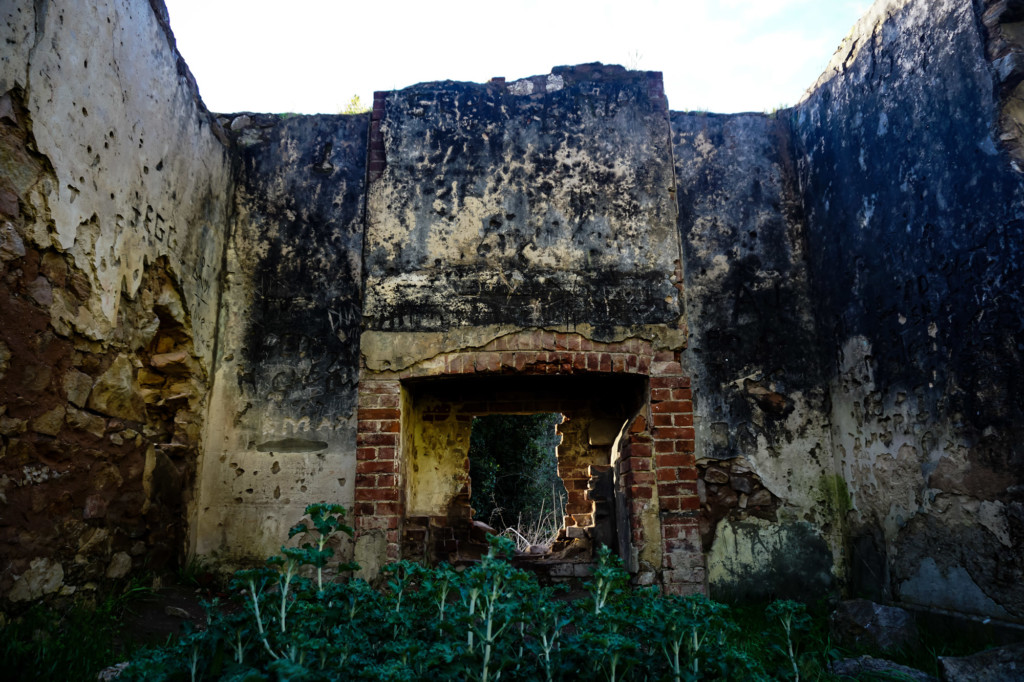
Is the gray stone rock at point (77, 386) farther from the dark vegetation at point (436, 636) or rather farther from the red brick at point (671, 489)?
the red brick at point (671, 489)

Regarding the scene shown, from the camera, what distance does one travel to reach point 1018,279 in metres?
3.21

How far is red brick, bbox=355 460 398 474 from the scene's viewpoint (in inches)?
149

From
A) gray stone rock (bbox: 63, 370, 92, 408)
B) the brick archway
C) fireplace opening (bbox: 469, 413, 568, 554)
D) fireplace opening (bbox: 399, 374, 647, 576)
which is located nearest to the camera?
gray stone rock (bbox: 63, 370, 92, 408)

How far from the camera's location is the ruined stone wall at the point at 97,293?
2.76 metres

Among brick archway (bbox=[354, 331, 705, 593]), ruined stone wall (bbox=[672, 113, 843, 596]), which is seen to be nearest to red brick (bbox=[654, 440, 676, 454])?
brick archway (bbox=[354, 331, 705, 593])

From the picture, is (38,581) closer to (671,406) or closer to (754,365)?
(671,406)

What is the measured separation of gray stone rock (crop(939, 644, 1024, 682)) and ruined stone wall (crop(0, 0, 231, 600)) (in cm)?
400

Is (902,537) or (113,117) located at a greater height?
(113,117)

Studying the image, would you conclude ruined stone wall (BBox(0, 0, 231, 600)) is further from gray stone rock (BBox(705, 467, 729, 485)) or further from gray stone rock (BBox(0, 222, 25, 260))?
gray stone rock (BBox(705, 467, 729, 485))

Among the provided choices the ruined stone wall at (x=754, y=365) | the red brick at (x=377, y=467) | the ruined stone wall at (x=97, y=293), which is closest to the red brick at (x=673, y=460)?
the ruined stone wall at (x=754, y=365)

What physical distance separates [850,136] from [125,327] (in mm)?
4830

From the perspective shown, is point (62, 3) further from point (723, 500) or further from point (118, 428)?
point (723, 500)

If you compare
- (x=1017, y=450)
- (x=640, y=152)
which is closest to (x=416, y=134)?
(x=640, y=152)

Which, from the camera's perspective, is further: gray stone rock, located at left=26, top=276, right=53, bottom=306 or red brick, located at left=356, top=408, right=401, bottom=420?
red brick, located at left=356, top=408, right=401, bottom=420
